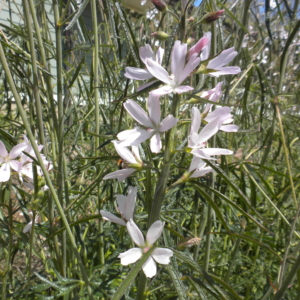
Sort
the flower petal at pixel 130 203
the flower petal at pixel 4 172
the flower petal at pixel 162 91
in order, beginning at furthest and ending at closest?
the flower petal at pixel 4 172
the flower petal at pixel 130 203
the flower petal at pixel 162 91

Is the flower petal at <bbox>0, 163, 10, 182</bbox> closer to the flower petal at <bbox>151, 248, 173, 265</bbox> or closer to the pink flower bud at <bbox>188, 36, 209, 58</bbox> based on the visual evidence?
the flower petal at <bbox>151, 248, 173, 265</bbox>

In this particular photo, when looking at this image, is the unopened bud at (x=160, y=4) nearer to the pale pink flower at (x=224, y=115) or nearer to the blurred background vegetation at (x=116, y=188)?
the blurred background vegetation at (x=116, y=188)

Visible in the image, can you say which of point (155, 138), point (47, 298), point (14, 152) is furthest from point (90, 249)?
point (155, 138)

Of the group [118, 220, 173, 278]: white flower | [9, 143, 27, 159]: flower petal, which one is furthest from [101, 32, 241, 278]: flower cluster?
[9, 143, 27, 159]: flower petal

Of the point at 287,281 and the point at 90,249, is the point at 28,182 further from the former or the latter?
the point at 287,281

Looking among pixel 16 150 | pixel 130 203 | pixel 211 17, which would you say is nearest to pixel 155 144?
pixel 130 203

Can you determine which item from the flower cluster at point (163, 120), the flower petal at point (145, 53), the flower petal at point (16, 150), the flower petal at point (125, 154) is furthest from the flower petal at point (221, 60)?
the flower petal at point (16, 150)

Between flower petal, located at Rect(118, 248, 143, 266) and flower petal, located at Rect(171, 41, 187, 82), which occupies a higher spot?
flower petal, located at Rect(171, 41, 187, 82)
